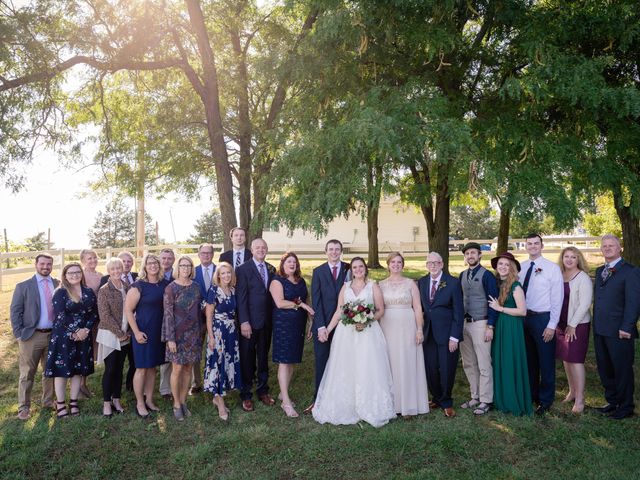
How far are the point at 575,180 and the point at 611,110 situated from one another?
1482 mm

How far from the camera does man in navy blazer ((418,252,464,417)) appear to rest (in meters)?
6.03

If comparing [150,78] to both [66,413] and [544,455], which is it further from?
[544,455]

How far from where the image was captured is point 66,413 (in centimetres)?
627

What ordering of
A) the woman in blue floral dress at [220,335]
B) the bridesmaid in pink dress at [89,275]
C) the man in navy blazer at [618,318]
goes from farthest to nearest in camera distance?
1. the bridesmaid in pink dress at [89,275]
2. the woman in blue floral dress at [220,335]
3. the man in navy blazer at [618,318]

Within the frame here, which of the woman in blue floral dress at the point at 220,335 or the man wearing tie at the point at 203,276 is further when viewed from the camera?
the man wearing tie at the point at 203,276

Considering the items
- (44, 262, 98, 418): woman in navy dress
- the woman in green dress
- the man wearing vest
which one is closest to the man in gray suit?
(44, 262, 98, 418): woman in navy dress

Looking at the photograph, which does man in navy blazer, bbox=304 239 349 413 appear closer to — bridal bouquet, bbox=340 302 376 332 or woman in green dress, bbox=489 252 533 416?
bridal bouquet, bbox=340 302 376 332

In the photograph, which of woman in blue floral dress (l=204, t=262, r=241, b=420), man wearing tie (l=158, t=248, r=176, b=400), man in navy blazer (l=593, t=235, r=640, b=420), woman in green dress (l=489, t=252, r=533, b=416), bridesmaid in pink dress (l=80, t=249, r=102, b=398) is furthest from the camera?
man wearing tie (l=158, t=248, r=176, b=400)

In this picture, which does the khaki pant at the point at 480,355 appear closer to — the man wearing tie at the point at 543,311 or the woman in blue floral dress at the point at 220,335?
the man wearing tie at the point at 543,311

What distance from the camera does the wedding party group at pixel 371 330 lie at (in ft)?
19.7

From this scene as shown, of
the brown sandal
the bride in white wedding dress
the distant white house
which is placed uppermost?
the distant white house

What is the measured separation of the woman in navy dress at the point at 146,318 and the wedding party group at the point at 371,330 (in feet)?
0.04

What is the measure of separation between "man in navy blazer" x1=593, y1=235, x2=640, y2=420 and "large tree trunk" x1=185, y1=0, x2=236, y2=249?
7.28 m

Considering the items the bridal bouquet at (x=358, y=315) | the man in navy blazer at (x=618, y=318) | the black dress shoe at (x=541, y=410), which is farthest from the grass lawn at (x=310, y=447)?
the bridal bouquet at (x=358, y=315)
